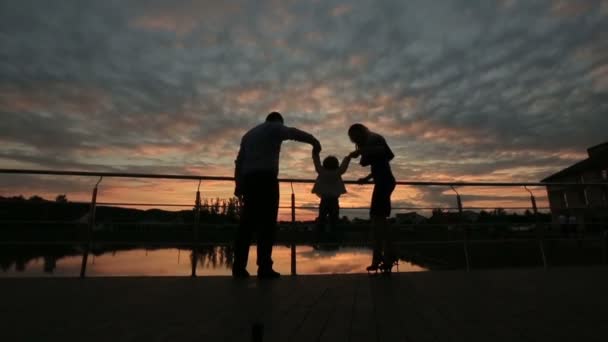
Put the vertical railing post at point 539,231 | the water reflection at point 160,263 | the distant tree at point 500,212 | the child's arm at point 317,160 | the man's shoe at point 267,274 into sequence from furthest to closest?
the distant tree at point 500,212 → the vertical railing post at point 539,231 → the child's arm at point 317,160 → the water reflection at point 160,263 → the man's shoe at point 267,274

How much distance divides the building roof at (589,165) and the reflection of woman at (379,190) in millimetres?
36997

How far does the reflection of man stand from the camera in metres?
2.28

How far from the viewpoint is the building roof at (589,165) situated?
93.5 feet

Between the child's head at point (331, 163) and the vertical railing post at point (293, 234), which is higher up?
the child's head at point (331, 163)

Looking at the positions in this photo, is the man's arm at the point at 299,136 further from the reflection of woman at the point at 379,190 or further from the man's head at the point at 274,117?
the reflection of woman at the point at 379,190

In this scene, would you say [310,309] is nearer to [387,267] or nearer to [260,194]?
[260,194]

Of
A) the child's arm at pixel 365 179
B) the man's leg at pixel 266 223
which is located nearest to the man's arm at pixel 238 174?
the man's leg at pixel 266 223

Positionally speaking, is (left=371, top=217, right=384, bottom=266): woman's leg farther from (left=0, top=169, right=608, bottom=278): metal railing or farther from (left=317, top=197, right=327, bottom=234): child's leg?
(left=317, top=197, right=327, bottom=234): child's leg

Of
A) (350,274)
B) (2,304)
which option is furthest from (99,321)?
(350,274)

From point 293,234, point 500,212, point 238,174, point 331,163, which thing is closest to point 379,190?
point 331,163

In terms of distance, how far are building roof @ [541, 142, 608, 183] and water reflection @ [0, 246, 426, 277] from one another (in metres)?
37.2

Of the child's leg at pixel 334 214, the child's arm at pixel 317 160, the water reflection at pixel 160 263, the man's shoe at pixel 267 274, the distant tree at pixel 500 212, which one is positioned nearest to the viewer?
the man's shoe at pixel 267 274

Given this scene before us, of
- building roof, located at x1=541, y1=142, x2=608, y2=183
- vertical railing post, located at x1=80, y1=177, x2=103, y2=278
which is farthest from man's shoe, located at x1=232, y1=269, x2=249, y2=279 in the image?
building roof, located at x1=541, y1=142, x2=608, y2=183

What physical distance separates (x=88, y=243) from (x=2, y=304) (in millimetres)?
1185
